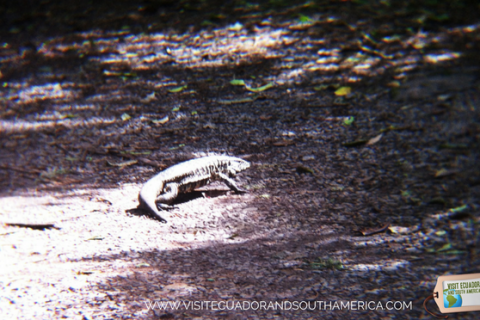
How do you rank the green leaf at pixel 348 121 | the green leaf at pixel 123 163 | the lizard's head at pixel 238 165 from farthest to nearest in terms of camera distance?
the green leaf at pixel 348 121 → the green leaf at pixel 123 163 → the lizard's head at pixel 238 165

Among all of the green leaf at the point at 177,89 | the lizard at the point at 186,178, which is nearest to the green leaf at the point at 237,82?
the green leaf at the point at 177,89

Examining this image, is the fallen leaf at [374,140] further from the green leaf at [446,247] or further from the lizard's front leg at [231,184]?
the green leaf at [446,247]

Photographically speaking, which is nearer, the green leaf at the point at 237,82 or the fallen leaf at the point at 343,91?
the fallen leaf at the point at 343,91

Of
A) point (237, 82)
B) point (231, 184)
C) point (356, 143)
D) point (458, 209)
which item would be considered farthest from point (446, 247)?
point (237, 82)

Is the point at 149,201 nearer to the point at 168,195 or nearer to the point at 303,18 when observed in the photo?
the point at 168,195

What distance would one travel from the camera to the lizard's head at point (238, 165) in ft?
14.9

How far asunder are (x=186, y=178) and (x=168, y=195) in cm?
28

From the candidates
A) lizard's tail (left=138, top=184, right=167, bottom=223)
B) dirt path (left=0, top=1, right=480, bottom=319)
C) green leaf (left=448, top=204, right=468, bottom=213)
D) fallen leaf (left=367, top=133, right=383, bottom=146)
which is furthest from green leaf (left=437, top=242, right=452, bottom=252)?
lizard's tail (left=138, top=184, right=167, bottom=223)

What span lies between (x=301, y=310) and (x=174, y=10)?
767cm

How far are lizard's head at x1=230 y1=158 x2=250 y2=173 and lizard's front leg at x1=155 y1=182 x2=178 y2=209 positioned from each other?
0.66 meters

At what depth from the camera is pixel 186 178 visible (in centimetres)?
433

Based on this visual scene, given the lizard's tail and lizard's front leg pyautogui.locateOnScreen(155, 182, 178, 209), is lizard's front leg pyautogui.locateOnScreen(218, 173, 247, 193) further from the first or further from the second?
the lizard's tail

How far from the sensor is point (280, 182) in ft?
14.0

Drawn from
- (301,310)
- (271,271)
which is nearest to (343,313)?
(301,310)
